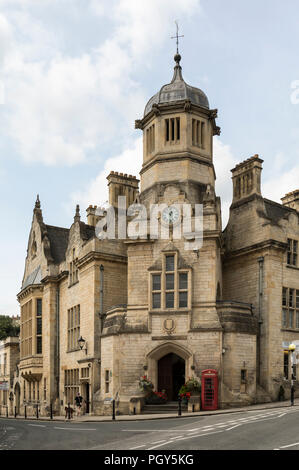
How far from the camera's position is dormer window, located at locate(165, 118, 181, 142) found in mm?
37219

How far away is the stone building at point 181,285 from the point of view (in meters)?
32.2

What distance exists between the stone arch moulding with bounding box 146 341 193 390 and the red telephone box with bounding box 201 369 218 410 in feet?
4.36

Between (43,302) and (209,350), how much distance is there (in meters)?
20.8

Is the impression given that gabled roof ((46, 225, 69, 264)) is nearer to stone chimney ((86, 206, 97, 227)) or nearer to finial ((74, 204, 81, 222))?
stone chimney ((86, 206, 97, 227))

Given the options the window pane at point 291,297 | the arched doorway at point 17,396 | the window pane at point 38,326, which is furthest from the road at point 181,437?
the arched doorway at point 17,396

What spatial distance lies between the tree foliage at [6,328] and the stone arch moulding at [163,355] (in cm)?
5354

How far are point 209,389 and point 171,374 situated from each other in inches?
162

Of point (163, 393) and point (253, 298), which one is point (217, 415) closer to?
point (163, 393)

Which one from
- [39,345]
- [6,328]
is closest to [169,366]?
[39,345]

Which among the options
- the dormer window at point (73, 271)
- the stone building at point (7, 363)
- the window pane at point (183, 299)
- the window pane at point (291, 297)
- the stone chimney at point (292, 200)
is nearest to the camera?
the window pane at point (183, 299)

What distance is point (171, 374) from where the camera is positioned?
3412 cm

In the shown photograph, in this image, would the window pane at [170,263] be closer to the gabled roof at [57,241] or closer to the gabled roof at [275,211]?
the gabled roof at [275,211]

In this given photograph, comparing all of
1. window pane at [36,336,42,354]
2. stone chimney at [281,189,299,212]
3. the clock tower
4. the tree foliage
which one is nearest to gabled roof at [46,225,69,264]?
window pane at [36,336,42,354]
